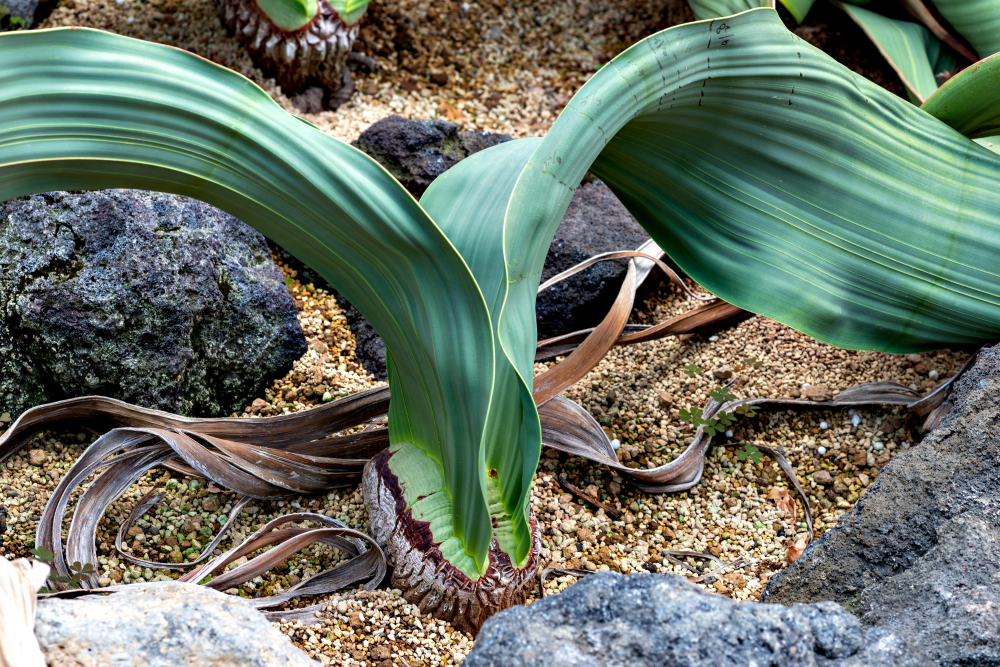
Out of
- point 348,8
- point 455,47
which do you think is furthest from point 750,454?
point 455,47

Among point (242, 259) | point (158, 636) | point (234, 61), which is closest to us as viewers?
point (158, 636)

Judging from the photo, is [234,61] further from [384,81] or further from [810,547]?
[810,547]

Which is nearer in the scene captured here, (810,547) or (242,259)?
(810,547)

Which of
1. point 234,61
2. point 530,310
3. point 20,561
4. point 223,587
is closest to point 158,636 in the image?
point 20,561

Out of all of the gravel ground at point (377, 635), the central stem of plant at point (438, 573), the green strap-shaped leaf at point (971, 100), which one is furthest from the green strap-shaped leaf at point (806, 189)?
the gravel ground at point (377, 635)

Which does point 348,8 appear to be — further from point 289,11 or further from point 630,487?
point 630,487

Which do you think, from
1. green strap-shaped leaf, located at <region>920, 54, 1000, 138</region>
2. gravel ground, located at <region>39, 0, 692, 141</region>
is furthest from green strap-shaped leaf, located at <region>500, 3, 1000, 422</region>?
gravel ground, located at <region>39, 0, 692, 141</region>
